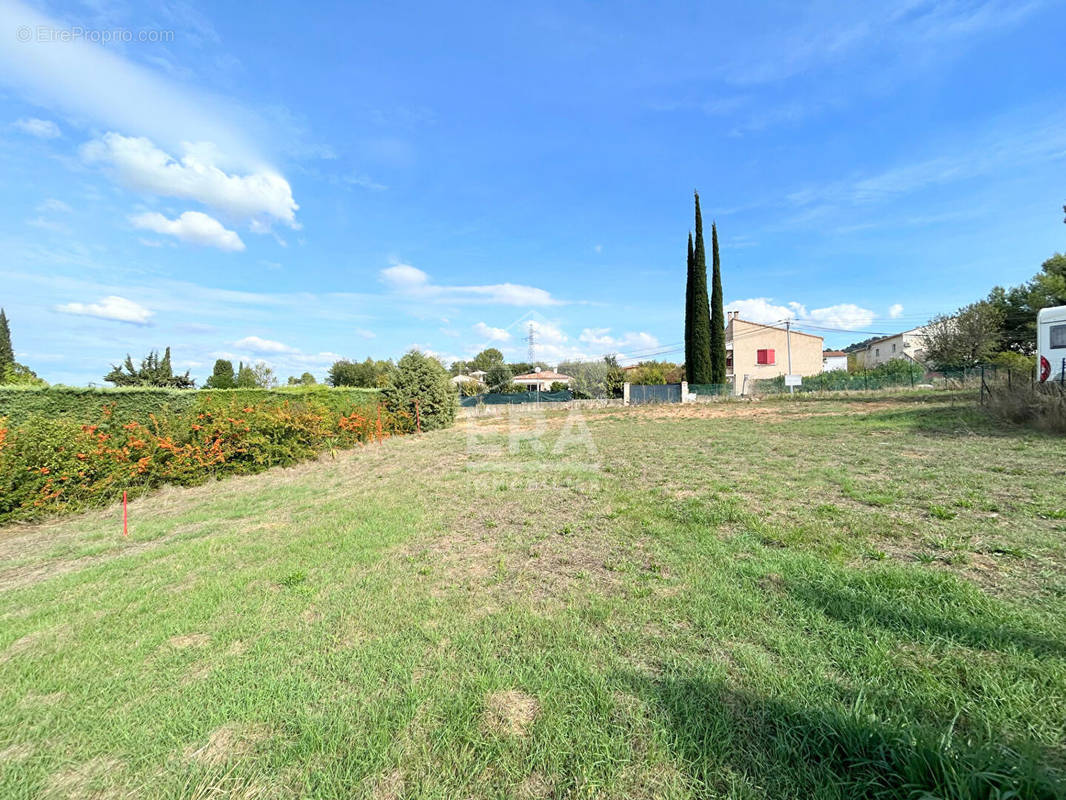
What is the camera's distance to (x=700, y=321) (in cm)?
2955

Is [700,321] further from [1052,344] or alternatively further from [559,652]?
[559,652]

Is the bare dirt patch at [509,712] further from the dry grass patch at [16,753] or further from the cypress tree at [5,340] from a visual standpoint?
the cypress tree at [5,340]

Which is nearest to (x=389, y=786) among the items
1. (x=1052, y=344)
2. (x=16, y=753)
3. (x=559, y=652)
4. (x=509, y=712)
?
(x=509, y=712)

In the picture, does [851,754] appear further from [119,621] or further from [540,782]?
[119,621]

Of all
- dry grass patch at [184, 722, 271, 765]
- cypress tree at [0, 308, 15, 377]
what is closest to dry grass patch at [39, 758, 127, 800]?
dry grass patch at [184, 722, 271, 765]

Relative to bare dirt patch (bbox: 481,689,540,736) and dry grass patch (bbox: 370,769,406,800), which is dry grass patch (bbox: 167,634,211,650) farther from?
bare dirt patch (bbox: 481,689,540,736)

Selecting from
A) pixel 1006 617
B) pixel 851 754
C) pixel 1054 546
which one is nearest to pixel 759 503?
pixel 1054 546

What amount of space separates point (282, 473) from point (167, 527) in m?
3.78

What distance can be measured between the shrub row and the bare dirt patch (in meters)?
7.64

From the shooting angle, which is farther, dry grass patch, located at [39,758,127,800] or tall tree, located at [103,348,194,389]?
tall tree, located at [103,348,194,389]

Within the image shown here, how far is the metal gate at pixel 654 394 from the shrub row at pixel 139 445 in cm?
2239

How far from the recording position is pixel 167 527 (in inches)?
206

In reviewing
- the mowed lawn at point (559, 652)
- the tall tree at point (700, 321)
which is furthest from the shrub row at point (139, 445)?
the tall tree at point (700, 321)

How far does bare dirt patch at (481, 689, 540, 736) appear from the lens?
1767 mm
